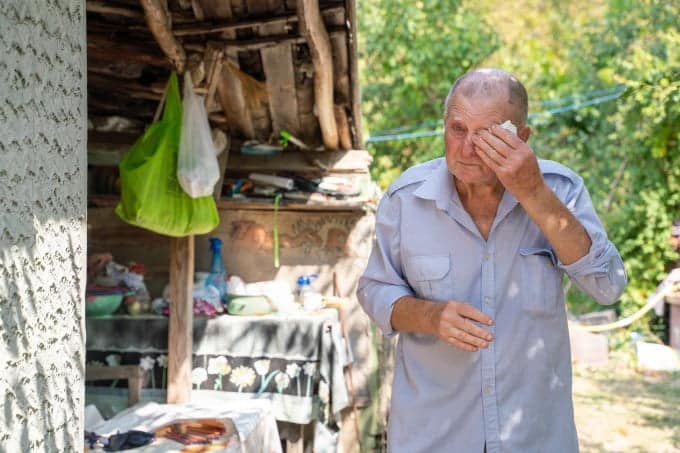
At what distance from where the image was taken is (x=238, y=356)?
539cm

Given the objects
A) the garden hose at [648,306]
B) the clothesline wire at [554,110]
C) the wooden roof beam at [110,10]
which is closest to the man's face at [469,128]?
the wooden roof beam at [110,10]

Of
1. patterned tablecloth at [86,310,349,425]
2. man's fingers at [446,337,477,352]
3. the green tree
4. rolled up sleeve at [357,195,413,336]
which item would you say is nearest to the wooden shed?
patterned tablecloth at [86,310,349,425]

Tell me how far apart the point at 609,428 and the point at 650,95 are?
200 inches

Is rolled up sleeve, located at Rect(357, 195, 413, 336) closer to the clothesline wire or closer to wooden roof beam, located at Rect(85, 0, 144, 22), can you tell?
wooden roof beam, located at Rect(85, 0, 144, 22)

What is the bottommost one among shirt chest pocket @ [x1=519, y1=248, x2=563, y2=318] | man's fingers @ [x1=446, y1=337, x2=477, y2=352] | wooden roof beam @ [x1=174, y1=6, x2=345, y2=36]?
man's fingers @ [x1=446, y1=337, x2=477, y2=352]

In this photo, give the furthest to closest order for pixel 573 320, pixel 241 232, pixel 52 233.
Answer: pixel 573 320, pixel 241 232, pixel 52 233

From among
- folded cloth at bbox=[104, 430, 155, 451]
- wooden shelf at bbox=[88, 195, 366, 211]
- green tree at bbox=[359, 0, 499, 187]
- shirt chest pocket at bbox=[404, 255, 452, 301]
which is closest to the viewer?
shirt chest pocket at bbox=[404, 255, 452, 301]

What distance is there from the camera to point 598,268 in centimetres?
197

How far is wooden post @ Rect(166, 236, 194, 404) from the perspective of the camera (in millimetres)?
5047

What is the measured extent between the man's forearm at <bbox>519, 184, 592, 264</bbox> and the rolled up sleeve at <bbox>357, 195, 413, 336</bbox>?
1.44ft

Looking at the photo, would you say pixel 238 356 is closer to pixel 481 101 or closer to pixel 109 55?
pixel 109 55

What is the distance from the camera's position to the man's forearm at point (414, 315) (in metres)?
2.01

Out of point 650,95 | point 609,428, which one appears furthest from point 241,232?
point 650,95

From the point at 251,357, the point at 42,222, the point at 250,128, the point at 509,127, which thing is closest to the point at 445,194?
the point at 509,127
